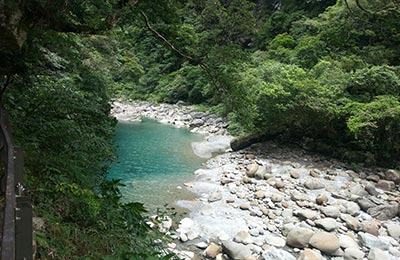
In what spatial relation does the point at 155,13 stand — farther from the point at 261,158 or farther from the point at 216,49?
the point at 261,158

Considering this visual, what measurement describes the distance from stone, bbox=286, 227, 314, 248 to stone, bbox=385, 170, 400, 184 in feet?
15.8

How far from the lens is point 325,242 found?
18.2ft

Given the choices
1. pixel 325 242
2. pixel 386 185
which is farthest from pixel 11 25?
pixel 386 185

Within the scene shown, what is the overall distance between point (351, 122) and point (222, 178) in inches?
162

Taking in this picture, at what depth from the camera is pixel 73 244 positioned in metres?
2.30

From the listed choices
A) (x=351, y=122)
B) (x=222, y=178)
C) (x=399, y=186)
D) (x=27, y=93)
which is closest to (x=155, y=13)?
(x=27, y=93)

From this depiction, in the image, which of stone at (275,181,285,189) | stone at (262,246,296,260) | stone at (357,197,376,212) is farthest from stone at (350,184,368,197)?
stone at (262,246,296,260)

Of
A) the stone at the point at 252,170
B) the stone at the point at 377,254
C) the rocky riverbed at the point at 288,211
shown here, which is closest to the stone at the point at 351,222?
the rocky riverbed at the point at 288,211

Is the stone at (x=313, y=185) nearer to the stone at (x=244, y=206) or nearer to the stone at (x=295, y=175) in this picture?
the stone at (x=295, y=175)

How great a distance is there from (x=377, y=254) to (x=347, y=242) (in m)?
0.50

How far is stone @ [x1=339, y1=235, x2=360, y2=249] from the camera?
5.66 m

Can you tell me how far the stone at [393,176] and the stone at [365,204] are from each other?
212cm

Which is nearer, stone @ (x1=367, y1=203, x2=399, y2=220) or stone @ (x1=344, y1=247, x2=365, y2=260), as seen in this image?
stone @ (x1=344, y1=247, x2=365, y2=260)

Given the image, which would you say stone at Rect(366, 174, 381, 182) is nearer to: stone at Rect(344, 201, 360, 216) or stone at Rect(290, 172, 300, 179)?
stone at Rect(290, 172, 300, 179)
